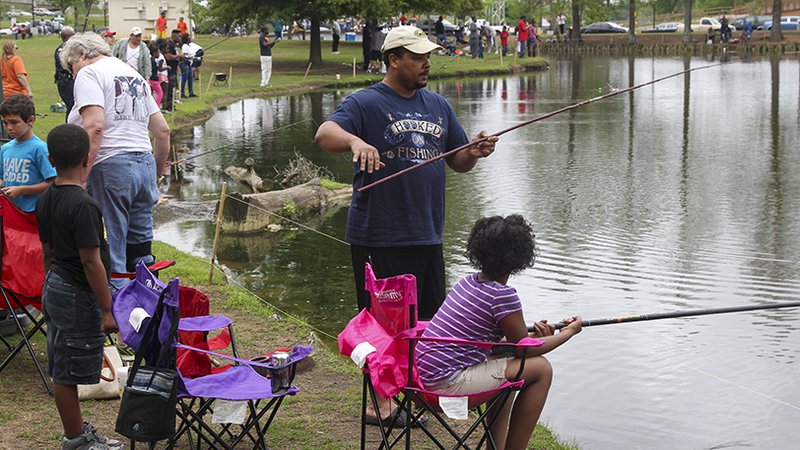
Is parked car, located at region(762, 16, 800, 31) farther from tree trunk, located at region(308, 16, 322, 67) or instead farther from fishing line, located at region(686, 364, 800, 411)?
fishing line, located at region(686, 364, 800, 411)

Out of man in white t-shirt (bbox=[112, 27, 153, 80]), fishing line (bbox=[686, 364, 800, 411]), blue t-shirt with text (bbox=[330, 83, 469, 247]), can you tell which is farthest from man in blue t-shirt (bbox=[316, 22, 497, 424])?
man in white t-shirt (bbox=[112, 27, 153, 80])

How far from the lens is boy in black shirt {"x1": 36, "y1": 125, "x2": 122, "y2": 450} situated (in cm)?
440

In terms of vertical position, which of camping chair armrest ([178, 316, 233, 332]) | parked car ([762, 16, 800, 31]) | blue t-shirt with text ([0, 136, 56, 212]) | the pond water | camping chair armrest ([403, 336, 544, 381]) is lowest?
the pond water

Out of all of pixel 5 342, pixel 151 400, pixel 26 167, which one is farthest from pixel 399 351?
pixel 5 342

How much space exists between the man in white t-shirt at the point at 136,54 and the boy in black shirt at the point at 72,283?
460 inches

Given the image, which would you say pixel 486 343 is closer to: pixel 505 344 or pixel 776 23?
pixel 505 344

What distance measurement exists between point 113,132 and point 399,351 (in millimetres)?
2421

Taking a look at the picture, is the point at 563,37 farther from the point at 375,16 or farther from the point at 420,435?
the point at 420,435

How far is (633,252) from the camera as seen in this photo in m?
10.8

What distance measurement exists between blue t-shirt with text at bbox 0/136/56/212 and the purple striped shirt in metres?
2.55

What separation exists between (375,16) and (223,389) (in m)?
31.5

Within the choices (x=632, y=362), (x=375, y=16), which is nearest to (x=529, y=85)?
(x=375, y=16)

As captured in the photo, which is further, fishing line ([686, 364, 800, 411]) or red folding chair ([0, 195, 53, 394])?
fishing line ([686, 364, 800, 411])

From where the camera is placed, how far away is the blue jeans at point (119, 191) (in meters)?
5.71
